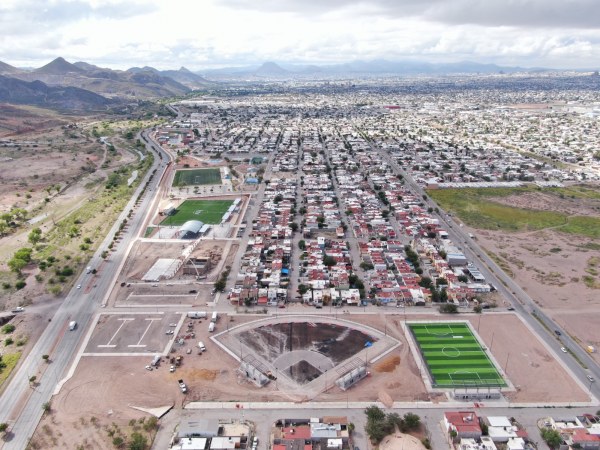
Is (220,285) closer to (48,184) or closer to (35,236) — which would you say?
(35,236)

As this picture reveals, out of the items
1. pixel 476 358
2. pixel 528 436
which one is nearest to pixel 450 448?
pixel 528 436

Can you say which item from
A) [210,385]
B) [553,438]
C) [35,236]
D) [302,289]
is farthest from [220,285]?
[553,438]

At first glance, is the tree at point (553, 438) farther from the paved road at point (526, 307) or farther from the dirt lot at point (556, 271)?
the dirt lot at point (556, 271)

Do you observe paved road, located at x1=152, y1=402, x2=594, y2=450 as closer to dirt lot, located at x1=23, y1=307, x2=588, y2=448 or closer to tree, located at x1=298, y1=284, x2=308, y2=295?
dirt lot, located at x1=23, y1=307, x2=588, y2=448

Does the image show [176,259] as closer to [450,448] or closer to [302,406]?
[302,406]

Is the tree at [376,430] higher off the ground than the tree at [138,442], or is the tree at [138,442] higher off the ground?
the tree at [376,430]

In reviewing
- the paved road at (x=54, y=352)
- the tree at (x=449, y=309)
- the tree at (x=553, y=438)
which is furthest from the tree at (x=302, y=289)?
the tree at (x=553, y=438)
